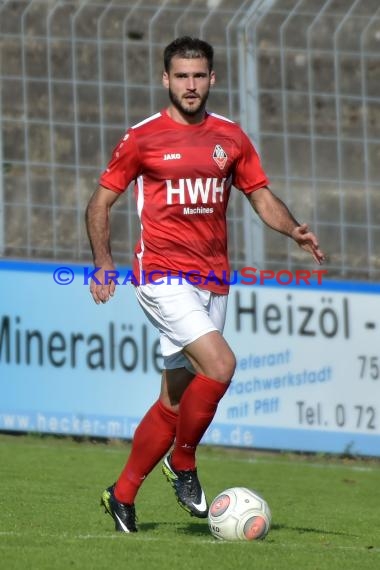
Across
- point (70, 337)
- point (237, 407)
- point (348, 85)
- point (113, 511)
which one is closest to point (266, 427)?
point (237, 407)

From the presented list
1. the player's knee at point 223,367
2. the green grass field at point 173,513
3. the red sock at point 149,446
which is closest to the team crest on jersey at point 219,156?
the player's knee at point 223,367

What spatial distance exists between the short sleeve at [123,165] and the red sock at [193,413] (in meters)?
0.96

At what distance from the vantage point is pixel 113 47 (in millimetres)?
11758

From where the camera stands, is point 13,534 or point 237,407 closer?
point 13,534

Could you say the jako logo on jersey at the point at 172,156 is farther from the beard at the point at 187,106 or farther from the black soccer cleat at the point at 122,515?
the black soccer cleat at the point at 122,515

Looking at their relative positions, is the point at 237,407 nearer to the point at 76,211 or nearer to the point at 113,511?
the point at 76,211

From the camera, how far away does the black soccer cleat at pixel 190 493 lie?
7.09m

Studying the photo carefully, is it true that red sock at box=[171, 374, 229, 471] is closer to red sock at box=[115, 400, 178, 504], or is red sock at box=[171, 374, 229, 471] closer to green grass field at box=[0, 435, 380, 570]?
red sock at box=[115, 400, 178, 504]

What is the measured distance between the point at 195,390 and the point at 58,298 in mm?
4872

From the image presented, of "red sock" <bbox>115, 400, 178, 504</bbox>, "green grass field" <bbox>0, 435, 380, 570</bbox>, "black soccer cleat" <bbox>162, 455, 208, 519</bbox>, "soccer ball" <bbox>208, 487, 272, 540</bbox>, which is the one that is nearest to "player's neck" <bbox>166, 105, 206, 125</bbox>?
"red sock" <bbox>115, 400, 178, 504</bbox>

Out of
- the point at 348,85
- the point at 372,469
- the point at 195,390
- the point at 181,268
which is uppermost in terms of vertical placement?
the point at 348,85

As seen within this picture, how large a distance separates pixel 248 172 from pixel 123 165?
651 mm

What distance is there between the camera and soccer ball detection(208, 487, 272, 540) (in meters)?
6.80

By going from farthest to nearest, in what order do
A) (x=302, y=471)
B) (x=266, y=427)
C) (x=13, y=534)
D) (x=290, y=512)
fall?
(x=266, y=427), (x=302, y=471), (x=290, y=512), (x=13, y=534)
